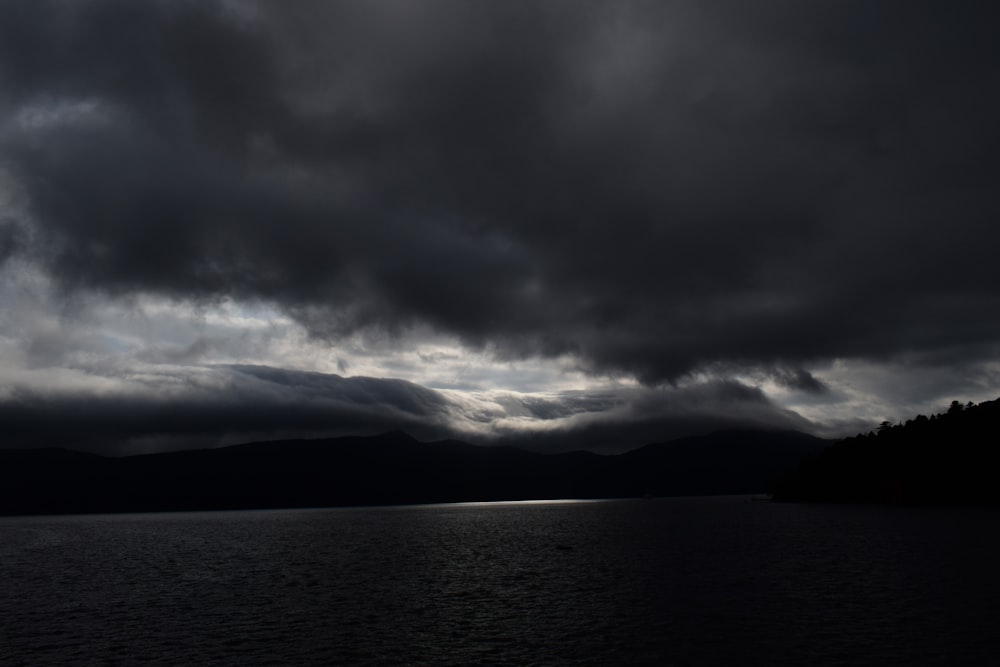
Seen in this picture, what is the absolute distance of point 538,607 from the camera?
76.4 meters

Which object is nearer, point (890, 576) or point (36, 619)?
point (36, 619)

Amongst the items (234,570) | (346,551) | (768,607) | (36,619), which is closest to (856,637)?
(768,607)

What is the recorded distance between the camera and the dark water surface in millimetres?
55594

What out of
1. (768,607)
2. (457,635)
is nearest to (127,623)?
(457,635)

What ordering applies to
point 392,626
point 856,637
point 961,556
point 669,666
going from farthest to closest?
1. point 961,556
2. point 392,626
3. point 856,637
4. point 669,666

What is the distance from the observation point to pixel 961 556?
4252 inches

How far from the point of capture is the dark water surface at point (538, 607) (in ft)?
182

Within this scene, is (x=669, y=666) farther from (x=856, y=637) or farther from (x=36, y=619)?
(x=36, y=619)

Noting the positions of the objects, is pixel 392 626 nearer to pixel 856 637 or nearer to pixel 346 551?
pixel 856 637

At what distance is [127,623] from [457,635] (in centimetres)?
3891

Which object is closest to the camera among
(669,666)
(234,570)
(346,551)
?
(669,666)

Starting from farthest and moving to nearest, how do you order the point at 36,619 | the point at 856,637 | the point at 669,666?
the point at 36,619, the point at 856,637, the point at 669,666

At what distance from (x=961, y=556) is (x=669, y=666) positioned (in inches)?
3417

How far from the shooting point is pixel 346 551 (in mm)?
163250
